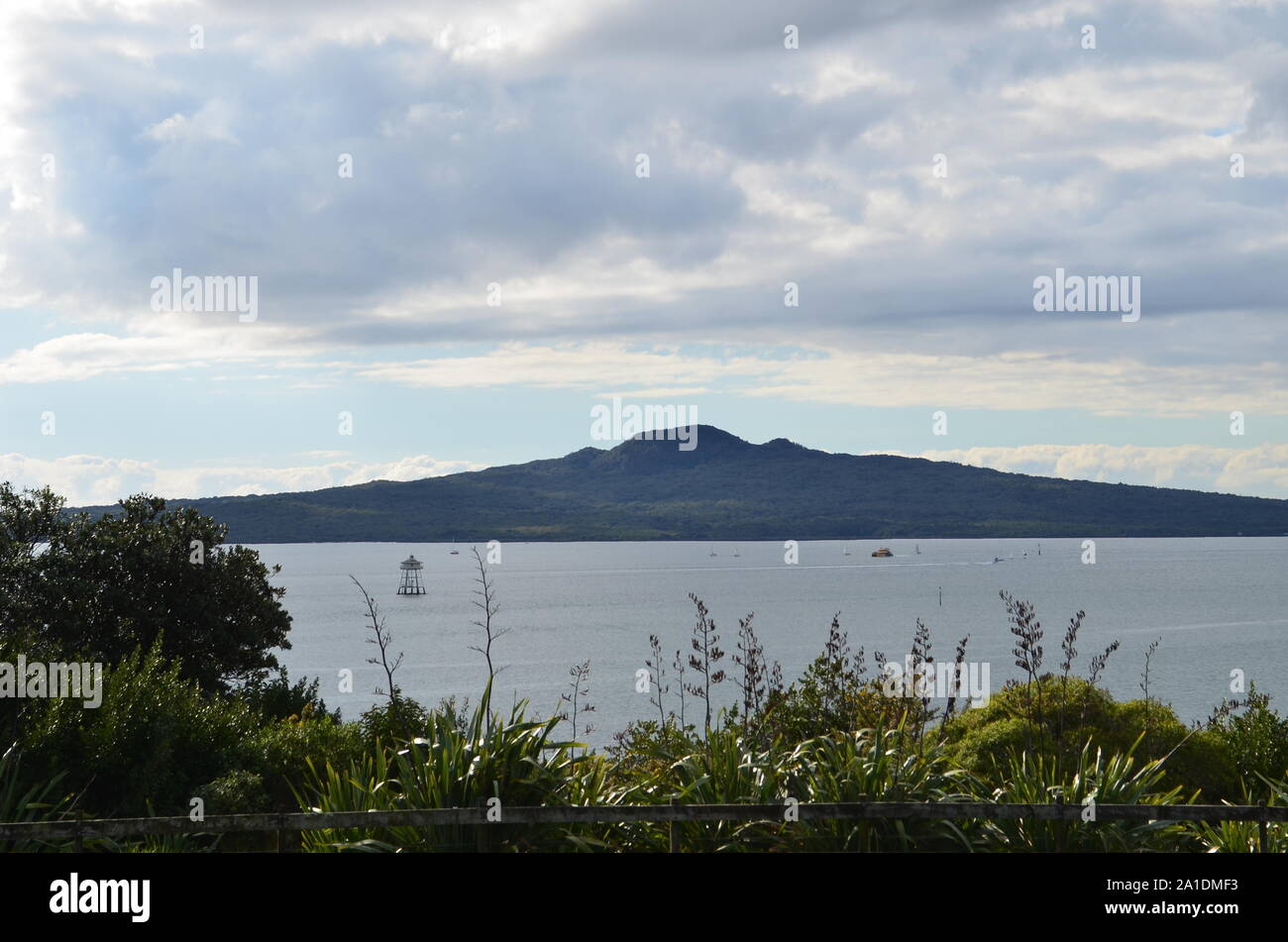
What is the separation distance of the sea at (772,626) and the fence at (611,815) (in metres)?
19.3

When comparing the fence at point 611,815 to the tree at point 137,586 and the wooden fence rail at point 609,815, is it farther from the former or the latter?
the tree at point 137,586

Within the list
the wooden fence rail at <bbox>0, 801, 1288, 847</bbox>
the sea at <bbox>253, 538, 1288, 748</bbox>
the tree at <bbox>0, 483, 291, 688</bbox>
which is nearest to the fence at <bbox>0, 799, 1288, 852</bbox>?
the wooden fence rail at <bbox>0, 801, 1288, 847</bbox>

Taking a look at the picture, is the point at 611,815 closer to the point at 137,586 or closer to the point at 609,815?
the point at 609,815

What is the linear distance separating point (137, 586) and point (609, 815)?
20.2 m

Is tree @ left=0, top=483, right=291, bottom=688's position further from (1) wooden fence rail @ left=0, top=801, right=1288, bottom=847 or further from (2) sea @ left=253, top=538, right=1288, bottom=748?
(1) wooden fence rail @ left=0, top=801, right=1288, bottom=847

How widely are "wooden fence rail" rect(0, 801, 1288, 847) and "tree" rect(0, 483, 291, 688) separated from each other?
57.6ft

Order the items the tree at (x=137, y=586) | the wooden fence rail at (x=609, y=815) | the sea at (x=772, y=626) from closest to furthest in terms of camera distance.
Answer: the wooden fence rail at (x=609, y=815) → the tree at (x=137, y=586) → the sea at (x=772, y=626)

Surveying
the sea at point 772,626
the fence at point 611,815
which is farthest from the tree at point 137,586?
the fence at point 611,815

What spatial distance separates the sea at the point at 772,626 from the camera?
6475 cm

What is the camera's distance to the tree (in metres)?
21.8

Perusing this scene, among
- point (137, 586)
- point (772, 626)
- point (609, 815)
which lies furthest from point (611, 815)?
point (772, 626)
